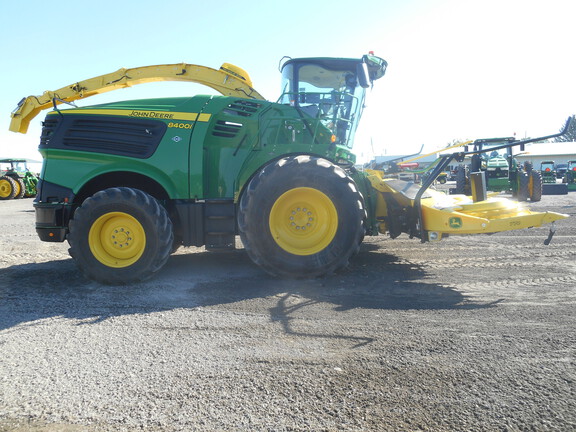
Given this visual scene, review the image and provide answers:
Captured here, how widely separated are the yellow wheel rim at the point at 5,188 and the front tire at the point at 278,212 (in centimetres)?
2135

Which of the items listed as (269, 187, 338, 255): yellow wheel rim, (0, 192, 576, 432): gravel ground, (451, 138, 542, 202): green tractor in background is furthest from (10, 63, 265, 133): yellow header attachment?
(451, 138, 542, 202): green tractor in background

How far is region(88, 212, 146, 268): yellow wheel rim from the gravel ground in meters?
0.38

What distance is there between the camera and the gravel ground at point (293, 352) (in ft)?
7.14

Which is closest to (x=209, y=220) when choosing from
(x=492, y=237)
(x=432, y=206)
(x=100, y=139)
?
(x=100, y=139)

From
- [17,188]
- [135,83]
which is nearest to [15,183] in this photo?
[17,188]

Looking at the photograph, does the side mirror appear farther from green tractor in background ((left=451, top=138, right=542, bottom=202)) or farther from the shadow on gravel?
green tractor in background ((left=451, top=138, right=542, bottom=202))

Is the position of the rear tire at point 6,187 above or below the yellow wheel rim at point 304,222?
above

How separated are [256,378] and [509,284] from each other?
130 inches

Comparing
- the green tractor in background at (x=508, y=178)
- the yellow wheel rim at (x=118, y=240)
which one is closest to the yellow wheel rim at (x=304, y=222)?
the yellow wheel rim at (x=118, y=240)

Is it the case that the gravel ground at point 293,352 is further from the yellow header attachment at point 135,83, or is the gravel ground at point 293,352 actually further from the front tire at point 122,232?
the yellow header attachment at point 135,83

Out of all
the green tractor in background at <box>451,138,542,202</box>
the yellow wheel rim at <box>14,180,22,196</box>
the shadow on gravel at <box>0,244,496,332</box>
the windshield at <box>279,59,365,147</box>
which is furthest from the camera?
the yellow wheel rim at <box>14,180,22,196</box>

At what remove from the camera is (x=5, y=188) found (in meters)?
21.0

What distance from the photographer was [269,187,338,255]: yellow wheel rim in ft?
15.6

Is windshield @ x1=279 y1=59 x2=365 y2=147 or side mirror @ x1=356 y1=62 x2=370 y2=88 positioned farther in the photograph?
windshield @ x1=279 y1=59 x2=365 y2=147
